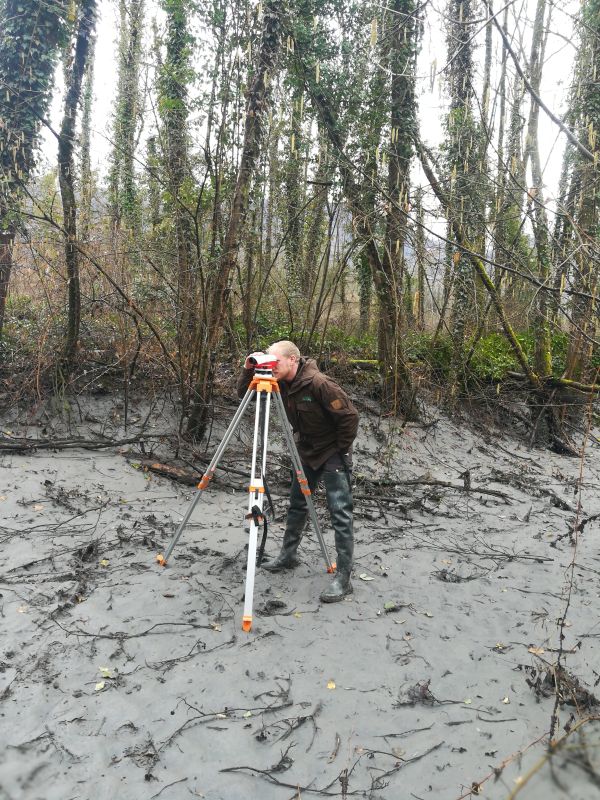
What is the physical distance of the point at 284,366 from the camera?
397 centimetres

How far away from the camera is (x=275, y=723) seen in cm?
272

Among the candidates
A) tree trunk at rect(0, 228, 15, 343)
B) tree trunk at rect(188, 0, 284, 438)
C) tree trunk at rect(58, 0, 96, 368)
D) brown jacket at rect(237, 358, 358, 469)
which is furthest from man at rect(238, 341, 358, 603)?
tree trunk at rect(0, 228, 15, 343)

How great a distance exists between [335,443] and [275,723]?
1934 millimetres

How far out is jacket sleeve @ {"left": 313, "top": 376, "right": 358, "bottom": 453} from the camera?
155 inches

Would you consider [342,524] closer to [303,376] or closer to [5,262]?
[303,376]

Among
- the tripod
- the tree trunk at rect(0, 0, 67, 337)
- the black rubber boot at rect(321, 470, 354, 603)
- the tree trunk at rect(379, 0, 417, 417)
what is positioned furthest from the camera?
the tree trunk at rect(379, 0, 417, 417)

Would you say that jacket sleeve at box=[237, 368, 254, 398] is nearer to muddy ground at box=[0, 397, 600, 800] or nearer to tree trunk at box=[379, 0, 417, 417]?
muddy ground at box=[0, 397, 600, 800]

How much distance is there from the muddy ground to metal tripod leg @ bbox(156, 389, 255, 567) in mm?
130

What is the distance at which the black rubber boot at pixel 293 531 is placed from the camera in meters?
4.36

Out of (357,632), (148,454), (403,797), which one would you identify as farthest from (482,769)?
(148,454)

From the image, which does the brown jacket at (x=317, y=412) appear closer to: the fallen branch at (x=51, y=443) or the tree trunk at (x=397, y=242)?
the fallen branch at (x=51, y=443)

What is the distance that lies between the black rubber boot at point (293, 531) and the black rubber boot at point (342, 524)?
0.98 feet

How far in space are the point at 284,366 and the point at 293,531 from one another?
134 centimetres

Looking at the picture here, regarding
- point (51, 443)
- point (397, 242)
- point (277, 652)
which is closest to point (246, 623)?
point (277, 652)
